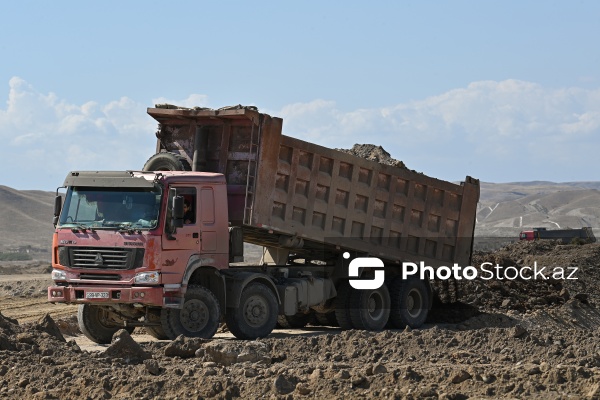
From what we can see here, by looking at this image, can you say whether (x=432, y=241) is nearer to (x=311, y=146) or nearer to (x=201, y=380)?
(x=311, y=146)

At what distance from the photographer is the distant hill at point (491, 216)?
289 ft

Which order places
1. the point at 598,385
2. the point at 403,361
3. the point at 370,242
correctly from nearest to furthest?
the point at 598,385 → the point at 403,361 → the point at 370,242

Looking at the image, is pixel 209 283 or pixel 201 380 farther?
pixel 209 283

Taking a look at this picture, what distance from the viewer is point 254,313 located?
→ 17734 millimetres

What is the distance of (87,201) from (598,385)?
27.6 ft

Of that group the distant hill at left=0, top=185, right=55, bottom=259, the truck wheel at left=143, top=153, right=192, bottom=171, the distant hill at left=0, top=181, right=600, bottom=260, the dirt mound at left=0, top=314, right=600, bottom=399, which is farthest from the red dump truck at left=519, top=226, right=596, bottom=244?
the distant hill at left=0, top=185, right=55, bottom=259

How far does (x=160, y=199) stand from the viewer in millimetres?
16188

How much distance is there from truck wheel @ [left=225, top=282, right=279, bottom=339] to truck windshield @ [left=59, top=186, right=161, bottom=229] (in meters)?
2.28

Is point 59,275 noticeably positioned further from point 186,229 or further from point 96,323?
point 186,229

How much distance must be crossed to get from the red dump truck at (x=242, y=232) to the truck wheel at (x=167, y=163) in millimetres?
24

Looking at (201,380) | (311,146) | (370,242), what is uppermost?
(311,146)

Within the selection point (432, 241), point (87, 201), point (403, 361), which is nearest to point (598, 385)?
point (403, 361)

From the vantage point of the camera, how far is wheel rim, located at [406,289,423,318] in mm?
20859

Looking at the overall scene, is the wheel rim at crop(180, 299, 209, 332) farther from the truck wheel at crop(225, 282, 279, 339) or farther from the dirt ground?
the dirt ground
